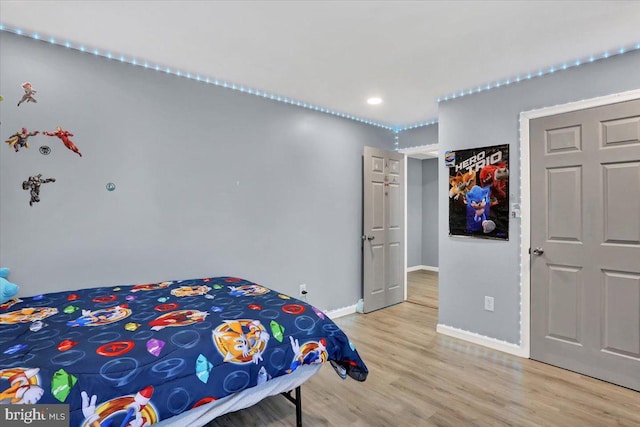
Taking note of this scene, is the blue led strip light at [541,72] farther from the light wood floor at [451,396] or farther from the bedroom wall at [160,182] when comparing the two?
the light wood floor at [451,396]

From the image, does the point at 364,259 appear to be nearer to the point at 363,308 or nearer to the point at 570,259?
the point at 363,308

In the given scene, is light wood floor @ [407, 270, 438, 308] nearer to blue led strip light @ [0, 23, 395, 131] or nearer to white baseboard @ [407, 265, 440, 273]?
white baseboard @ [407, 265, 440, 273]

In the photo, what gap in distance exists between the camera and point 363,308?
166 inches

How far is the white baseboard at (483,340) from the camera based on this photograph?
9.95 feet

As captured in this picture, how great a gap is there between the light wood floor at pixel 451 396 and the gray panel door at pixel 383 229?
4.03 feet

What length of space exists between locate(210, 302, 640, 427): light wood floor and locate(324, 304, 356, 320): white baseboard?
0.84m

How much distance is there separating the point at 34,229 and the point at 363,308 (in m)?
3.33

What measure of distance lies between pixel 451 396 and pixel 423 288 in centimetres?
330

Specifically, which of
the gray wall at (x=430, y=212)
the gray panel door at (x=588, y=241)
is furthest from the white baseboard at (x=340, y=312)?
the gray wall at (x=430, y=212)

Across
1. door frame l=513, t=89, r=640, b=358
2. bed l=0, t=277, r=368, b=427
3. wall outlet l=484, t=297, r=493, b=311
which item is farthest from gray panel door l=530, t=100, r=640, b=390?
bed l=0, t=277, r=368, b=427

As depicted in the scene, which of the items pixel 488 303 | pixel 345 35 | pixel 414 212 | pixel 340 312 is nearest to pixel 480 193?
pixel 488 303

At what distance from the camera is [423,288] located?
5574 mm

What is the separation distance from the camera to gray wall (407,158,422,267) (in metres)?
7.01

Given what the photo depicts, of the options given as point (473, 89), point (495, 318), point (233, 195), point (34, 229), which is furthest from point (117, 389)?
point (473, 89)
